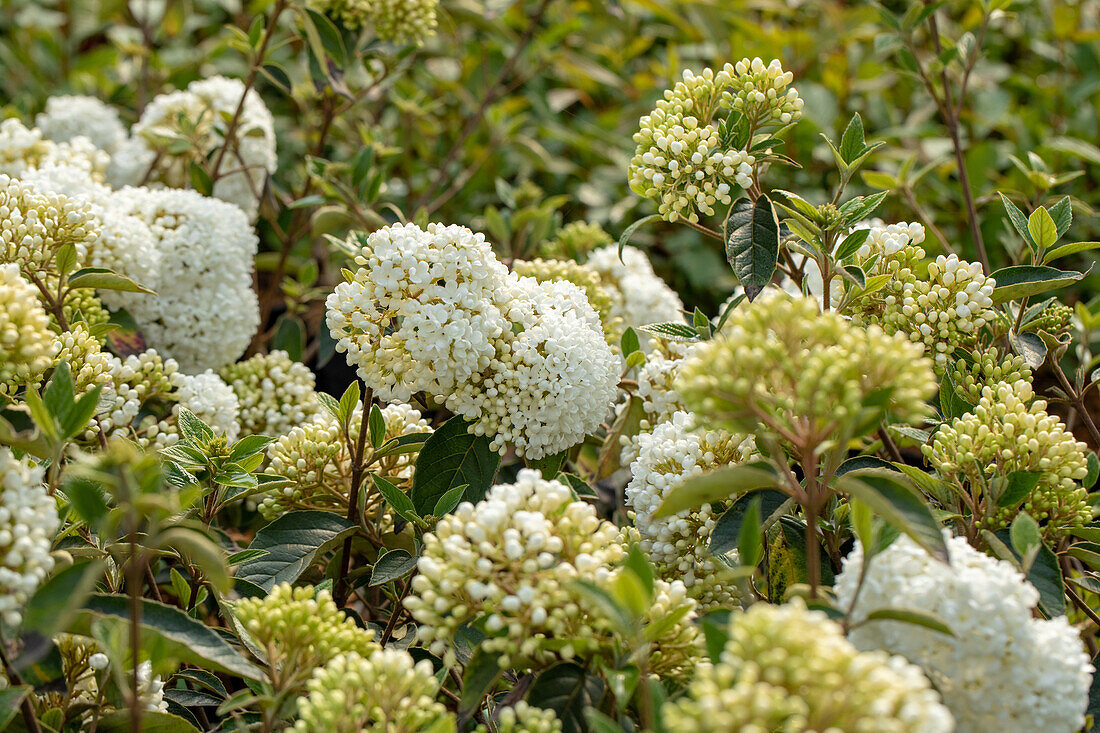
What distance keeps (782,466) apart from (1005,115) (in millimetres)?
3162

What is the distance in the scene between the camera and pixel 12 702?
3.32 feet

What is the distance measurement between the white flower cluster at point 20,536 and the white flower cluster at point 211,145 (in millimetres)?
1447

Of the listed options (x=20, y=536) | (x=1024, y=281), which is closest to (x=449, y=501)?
(x=20, y=536)

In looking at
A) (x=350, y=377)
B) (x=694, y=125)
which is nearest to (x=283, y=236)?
(x=350, y=377)

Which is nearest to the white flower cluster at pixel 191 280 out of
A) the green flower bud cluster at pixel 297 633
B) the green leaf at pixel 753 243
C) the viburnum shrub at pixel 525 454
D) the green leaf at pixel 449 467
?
the viburnum shrub at pixel 525 454

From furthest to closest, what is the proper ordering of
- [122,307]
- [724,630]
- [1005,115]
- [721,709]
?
1. [1005,115]
2. [122,307]
3. [724,630]
4. [721,709]

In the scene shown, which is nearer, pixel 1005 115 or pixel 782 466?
pixel 782 466

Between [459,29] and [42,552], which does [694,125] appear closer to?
[42,552]

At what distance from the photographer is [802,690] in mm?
854

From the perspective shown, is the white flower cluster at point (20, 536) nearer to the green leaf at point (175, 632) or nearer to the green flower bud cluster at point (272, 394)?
the green leaf at point (175, 632)

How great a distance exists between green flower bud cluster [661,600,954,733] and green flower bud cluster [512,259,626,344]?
3.48 ft

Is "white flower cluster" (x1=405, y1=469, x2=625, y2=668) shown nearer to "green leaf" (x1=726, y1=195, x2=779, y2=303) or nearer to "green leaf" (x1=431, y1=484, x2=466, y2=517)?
"green leaf" (x1=431, y1=484, x2=466, y2=517)

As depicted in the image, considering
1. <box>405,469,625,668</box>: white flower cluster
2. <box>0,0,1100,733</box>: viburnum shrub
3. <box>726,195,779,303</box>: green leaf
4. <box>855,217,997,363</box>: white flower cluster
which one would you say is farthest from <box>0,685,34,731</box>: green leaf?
<box>855,217,997,363</box>: white flower cluster

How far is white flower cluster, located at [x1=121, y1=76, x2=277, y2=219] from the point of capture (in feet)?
7.86
